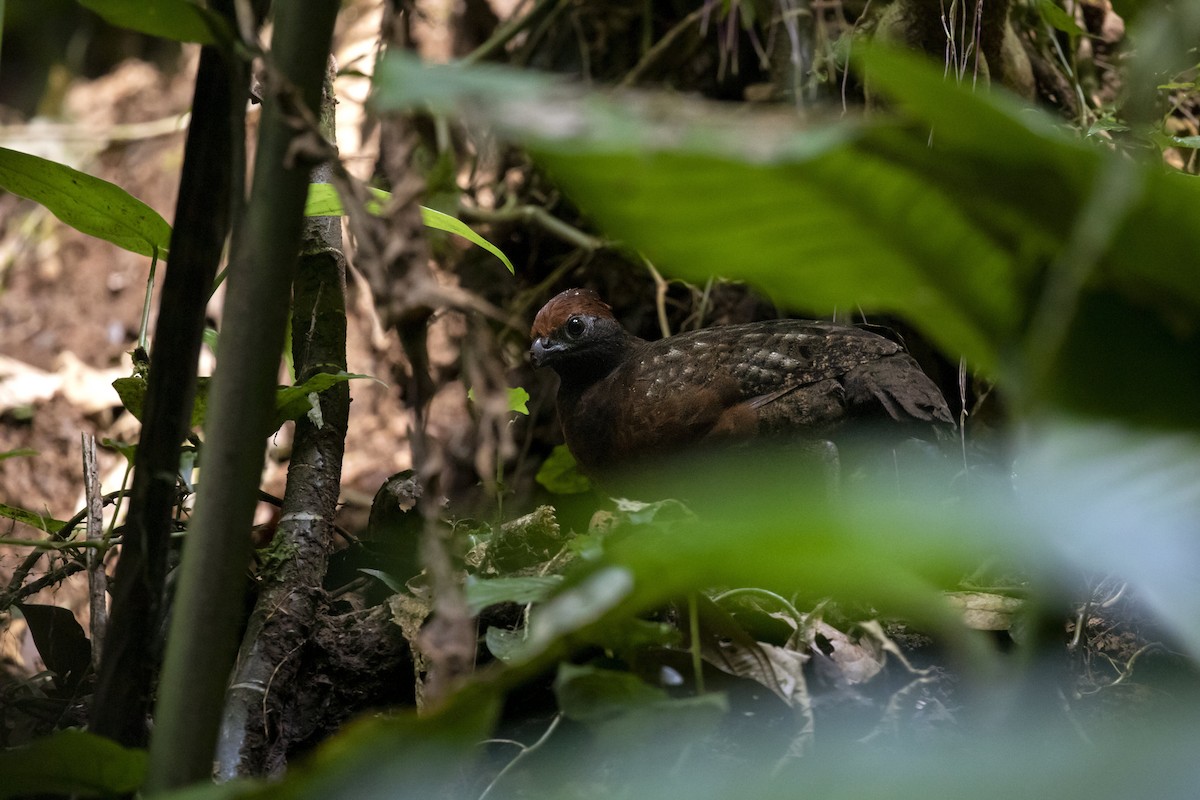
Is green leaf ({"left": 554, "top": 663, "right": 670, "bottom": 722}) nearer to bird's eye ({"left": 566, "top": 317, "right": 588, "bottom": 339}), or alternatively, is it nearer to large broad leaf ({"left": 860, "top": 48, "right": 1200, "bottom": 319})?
large broad leaf ({"left": 860, "top": 48, "right": 1200, "bottom": 319})

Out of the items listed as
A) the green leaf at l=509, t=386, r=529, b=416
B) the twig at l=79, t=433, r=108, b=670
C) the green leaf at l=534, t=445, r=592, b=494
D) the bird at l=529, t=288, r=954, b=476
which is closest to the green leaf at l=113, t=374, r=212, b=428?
the twig at l=79, t=433, r=108, b=670

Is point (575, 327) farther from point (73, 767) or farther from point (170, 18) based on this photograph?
point (73, 767)

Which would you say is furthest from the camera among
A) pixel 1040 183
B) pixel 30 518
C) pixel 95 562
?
pixel 30 518

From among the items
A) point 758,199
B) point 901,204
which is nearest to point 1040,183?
point 901,204

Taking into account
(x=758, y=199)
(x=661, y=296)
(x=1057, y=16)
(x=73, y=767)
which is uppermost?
(x=1057, y=16)

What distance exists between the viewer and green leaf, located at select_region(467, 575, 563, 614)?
1249 millimetres

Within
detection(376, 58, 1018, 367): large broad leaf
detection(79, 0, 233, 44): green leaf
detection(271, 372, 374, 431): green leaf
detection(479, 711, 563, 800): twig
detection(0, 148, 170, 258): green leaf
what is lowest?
detection(479, 711, 563, 800): twig

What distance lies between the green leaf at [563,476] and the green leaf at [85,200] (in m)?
1.96

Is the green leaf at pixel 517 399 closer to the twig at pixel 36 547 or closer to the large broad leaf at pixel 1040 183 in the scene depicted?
the twig at pixel 36 547

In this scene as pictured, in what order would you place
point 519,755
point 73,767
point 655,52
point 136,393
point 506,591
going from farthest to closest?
point 655,52, point 136,393, point 519,755, point 506,591, point 73,767

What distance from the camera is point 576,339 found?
350cm

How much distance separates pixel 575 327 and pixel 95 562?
2.06 m

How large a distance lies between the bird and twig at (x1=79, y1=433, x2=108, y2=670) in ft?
5.20

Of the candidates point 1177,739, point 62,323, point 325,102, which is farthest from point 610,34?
point 1177,739
